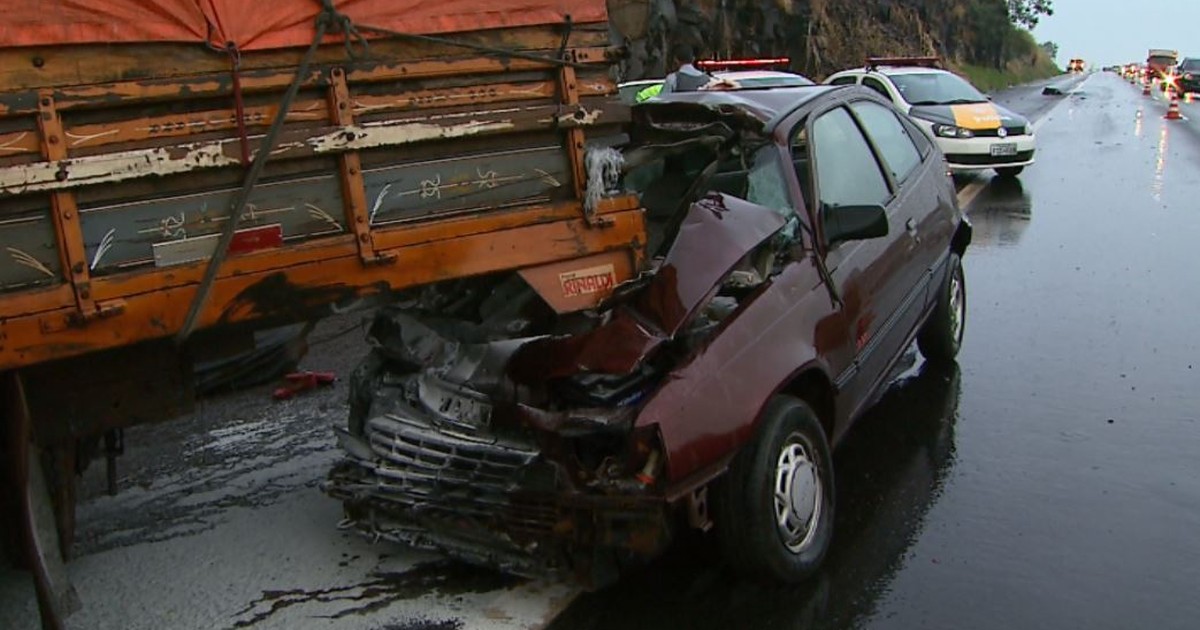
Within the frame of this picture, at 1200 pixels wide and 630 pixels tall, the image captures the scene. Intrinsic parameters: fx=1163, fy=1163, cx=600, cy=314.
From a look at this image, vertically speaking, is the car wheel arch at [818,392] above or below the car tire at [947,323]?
above

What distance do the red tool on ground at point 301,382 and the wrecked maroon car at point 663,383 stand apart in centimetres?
220

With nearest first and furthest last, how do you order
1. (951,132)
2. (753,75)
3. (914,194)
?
1. (914,194)
2. (753,75)
3. (951,132)

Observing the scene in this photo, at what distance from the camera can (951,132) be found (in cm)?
1602

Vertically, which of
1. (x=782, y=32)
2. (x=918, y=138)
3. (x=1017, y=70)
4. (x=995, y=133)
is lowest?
(x=1017, y=70)

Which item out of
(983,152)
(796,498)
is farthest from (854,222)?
(983,152)

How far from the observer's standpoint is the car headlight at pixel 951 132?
15869 mm

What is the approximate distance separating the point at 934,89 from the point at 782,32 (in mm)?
16466

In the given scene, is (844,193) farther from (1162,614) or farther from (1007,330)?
(1007,330)

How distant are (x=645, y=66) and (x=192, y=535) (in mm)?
21473

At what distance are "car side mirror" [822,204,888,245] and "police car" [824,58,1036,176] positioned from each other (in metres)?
10.5

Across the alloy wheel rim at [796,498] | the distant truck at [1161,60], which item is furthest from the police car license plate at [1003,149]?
the distant truck at [1161,60]

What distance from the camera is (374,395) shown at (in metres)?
4.68

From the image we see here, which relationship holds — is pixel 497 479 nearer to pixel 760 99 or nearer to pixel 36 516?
pixel 36 516

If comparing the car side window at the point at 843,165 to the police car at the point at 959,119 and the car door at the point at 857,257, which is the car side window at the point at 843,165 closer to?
the car door at the point at 857,257
